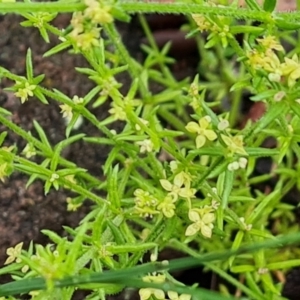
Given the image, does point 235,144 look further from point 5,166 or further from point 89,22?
point 5,166

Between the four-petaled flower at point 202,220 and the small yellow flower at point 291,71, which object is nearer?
the small yellow flower at point 291,71

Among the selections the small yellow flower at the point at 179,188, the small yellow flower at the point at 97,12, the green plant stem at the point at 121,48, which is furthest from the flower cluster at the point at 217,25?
the small yellow flower at the point at 97,12

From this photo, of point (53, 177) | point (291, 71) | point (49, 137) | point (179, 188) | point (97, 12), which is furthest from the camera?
point (49, 137)

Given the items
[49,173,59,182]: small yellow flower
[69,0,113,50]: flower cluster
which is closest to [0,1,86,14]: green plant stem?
[69,0,113,50]: flower cluster

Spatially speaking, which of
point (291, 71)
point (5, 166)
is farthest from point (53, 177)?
point (291, 71)

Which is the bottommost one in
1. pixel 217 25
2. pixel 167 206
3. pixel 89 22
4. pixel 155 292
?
pixel 155 292

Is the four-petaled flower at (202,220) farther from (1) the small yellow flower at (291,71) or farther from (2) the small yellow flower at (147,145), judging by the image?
(1) the small yellow flower at (291,71)

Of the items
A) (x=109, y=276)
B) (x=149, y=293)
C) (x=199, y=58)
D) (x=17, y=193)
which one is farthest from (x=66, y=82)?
(x=109, y=276)
